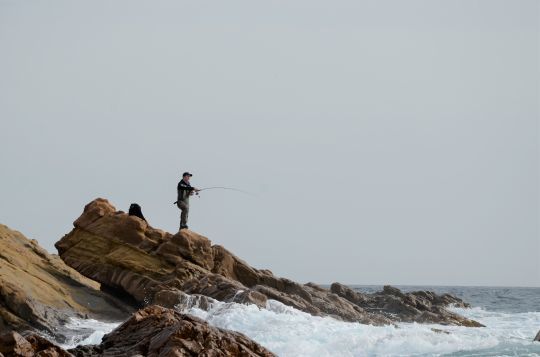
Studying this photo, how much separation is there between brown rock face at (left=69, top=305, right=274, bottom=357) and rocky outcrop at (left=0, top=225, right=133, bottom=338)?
8.84 meters

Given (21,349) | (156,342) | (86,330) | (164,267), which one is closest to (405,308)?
(164,267)

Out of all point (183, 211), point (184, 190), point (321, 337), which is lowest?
point (321, 337)

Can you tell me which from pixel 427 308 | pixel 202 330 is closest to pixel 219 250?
pixel 427 308

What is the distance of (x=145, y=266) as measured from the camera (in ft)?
78.4

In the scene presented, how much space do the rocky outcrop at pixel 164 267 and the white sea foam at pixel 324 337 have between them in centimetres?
91

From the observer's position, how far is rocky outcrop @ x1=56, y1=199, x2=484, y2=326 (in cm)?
2289

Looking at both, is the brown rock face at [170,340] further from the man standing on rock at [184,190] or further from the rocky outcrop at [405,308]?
the rocky outcrop at [405,308]

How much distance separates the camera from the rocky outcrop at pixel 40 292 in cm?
2017

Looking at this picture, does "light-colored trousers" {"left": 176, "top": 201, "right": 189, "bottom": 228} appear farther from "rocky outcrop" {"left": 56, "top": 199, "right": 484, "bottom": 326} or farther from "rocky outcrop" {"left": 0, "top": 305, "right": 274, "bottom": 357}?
"rocky outcrop" {"left": 0, "top": 305, "right": 274, "bottom": 357}

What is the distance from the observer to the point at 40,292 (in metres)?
21.5

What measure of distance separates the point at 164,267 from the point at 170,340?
13.7 meters

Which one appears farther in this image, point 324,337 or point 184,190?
point 184,190

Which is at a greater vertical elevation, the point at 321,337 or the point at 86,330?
the point at 321,337

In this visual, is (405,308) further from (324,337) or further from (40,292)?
(40,292)
